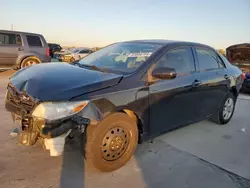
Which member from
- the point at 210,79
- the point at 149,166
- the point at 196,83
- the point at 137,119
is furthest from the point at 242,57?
the point at 149,166

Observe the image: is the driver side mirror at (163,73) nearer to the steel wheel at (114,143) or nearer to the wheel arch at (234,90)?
the steel wheel at (114,143)

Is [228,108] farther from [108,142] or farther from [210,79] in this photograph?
[108,142]

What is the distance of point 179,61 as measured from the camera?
382 cm

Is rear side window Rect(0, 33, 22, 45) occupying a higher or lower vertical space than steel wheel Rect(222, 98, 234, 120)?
higher

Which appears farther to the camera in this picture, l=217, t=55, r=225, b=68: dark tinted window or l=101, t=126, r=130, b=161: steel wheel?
l=217, t=55, r=225, b=68: dark tinted window

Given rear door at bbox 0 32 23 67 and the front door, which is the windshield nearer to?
the front door

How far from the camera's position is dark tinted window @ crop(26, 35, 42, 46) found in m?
10.7

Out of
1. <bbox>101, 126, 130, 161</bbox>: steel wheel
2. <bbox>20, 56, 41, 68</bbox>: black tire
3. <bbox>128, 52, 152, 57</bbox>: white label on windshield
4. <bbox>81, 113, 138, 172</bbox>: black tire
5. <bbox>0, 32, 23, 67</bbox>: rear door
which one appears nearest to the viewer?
<bbox>81, 113, 138, 172</bbox>: black tire

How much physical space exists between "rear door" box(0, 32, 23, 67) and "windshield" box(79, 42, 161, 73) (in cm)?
735

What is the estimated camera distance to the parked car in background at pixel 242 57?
335 inches

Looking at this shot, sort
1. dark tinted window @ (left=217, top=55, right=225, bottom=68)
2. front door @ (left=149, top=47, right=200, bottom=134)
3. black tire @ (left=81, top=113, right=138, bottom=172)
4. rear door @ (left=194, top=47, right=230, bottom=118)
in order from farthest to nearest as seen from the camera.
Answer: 1. dark tinted window @ (left=217, top=55, right=225, bottom=68)
2. rear door @ (left=194, top=47, right=230, bottom=118)
3. front door @ (left=149, top=47, right=200, bottom=134)
4. black tire @ (left=81, top=113, right=138, bottom=172)

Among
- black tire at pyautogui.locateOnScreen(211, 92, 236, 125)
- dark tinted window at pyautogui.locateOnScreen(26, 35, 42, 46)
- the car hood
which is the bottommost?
black tire at pyautogui.locateOnScreen(211, 92, 236, 125)

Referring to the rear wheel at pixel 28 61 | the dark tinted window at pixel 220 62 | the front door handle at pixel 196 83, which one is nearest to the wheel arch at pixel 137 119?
the front door handle at pixel 196 83

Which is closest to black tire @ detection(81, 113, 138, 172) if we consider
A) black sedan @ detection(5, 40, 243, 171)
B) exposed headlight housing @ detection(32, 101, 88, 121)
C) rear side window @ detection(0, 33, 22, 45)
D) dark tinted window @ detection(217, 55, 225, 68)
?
black sedan @ detection(5, 40, 243, 171)
